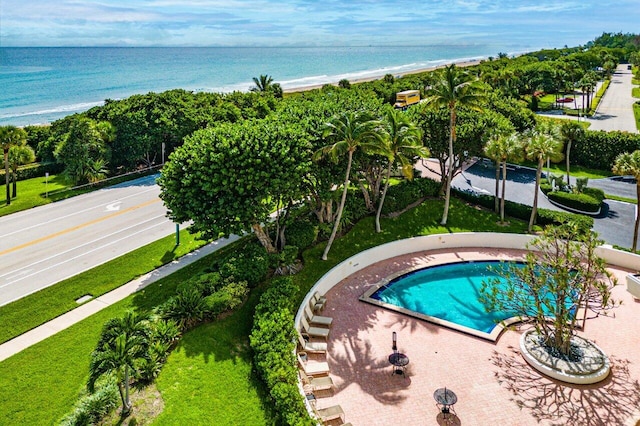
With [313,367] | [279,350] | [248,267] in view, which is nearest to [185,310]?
[248,267]

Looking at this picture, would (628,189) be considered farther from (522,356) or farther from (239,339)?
(239,339)

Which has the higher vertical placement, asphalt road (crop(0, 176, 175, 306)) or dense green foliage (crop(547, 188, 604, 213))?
dense green foliage (crop(547, 188, 604, 213))

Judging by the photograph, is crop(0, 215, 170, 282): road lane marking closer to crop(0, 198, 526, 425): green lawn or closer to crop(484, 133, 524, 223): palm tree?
crop(0, 198, 526, 425): green lawn

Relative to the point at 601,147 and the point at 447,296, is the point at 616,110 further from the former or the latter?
the point at 447,296

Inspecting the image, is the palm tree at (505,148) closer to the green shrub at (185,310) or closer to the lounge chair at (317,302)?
the lounge chair at (317,302)

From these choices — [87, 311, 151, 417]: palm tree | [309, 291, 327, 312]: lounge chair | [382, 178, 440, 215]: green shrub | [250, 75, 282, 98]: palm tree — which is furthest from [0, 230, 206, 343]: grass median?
[250, 75, 282, 98]: palm tree
